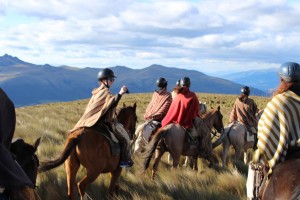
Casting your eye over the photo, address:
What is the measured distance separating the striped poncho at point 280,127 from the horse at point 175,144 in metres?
5.00

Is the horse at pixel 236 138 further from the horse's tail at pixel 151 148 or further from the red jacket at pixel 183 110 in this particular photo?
the horse's tail at pixel 151 148

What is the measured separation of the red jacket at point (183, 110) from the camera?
997 centimetres

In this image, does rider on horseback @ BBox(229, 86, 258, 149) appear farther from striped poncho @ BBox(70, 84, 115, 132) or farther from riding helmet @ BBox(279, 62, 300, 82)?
riding helmet @ BBox(279, 62, 300, 82)

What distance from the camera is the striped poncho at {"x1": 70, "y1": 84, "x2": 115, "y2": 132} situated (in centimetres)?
736

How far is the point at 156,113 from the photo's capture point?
11.2 meters

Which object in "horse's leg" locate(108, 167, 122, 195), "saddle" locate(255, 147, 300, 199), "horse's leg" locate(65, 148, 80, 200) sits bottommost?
"horse's leg" locate(108, 167, 122, 195)

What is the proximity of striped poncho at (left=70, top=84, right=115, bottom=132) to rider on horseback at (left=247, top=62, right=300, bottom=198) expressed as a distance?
341 cm

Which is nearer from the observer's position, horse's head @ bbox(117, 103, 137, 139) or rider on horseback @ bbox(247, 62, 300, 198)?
rider on horseback @ bbox(247, 62, 300, 198)

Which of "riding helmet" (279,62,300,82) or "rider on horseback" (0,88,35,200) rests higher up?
"riding helmet" (279,62,300,82)

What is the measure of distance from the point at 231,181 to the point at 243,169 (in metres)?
2.79

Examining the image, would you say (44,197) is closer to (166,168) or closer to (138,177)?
(138,177)

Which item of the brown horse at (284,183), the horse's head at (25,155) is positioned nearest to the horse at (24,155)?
the horse's head at (25,155)

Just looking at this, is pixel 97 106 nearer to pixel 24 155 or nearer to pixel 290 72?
pixel 24 155

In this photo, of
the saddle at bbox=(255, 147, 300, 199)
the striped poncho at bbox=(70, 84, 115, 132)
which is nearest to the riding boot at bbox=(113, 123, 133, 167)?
the striped poncho at bbox=(70, 84, 115, 132)
